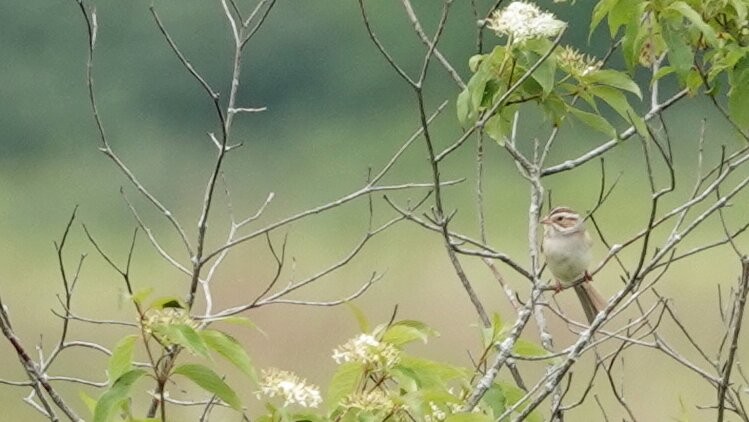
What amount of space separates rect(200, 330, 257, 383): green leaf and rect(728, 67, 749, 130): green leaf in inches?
42.7

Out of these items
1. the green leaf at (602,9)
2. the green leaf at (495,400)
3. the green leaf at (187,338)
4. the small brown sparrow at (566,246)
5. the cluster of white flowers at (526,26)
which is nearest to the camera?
the green leaf at (187,338)

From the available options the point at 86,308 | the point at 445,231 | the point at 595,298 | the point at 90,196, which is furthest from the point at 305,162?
the point at 445,231

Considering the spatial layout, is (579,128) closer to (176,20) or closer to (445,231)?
(176,20)

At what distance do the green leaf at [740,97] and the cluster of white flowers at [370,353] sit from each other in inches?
35.4

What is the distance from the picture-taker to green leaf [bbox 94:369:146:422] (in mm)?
1882

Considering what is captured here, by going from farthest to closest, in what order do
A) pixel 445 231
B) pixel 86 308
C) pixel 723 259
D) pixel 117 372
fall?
pixel 723 259 < pixel 86 308 < pixel 445 231 < pixel 117 372

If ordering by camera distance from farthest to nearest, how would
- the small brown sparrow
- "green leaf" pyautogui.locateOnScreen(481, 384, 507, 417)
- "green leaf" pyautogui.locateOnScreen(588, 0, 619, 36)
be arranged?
the small brown sparrow → "green leaf" pyautogui.locateOnScreen(588, 0, 619, 36) → "green leaf" pyautogui.locateOnScreen(481, 384, 507, 417)

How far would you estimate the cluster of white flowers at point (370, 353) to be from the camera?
78.0 inches

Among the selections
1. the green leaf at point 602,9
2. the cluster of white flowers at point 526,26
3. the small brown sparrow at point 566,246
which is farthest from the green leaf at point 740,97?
the small brown sparrow at point 566,246

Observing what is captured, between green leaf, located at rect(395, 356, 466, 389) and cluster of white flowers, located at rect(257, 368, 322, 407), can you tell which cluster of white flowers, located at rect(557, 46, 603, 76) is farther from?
cluster of white flowers, located at rect(257, 368, 322, 407)

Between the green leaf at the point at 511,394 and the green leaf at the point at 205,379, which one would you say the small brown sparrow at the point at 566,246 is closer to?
the green leaf at the point at 511,394

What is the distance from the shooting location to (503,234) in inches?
464

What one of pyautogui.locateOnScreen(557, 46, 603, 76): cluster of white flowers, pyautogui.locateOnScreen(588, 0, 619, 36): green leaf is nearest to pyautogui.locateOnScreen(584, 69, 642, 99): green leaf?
pyautogui.locateOnScreen(557, 46, 603, 76): cluster of white flowers

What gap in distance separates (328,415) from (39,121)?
14.5 metres
